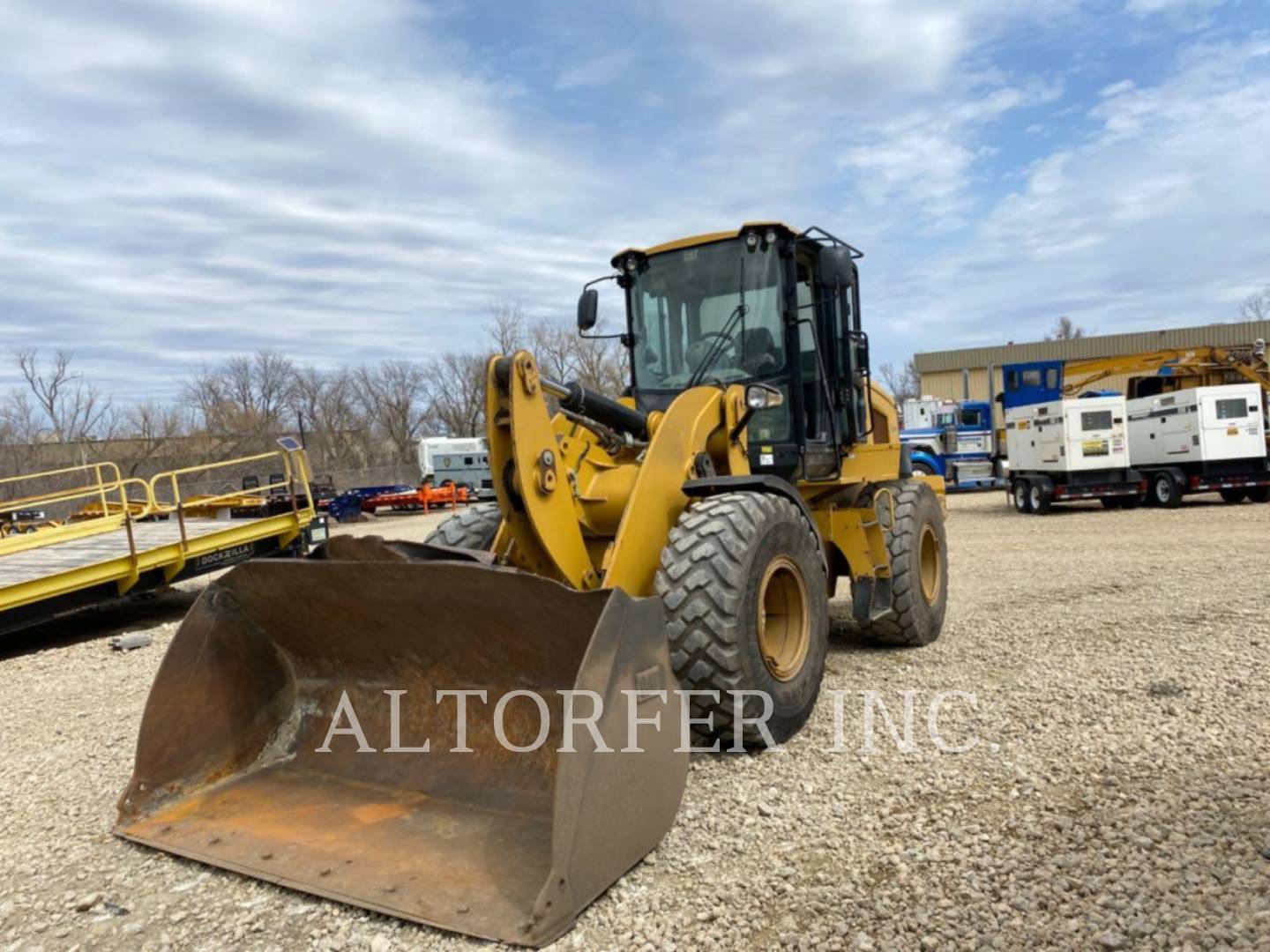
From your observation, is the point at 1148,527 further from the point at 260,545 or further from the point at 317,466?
the point at 317,466

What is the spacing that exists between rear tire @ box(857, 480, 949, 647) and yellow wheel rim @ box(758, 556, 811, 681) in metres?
1.75

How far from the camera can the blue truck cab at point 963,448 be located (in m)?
24.2

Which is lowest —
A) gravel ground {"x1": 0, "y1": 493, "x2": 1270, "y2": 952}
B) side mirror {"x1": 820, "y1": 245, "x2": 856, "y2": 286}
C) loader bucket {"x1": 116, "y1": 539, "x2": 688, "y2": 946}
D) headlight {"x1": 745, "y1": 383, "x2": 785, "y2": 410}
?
gravel ground {"x1": 0, "y1": 493, "x2": 1270, "y2": 952}

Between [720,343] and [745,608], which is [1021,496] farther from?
[745,608]

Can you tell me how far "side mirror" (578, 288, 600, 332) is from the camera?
18.6ft

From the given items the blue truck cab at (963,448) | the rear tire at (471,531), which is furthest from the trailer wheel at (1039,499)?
the rear tire at (471,531)

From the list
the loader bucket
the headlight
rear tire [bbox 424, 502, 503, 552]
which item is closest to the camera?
the loader bucket

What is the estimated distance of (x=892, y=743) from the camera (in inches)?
169

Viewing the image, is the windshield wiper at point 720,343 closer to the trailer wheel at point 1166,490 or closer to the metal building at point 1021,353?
the trailer wheel at point 1166,490

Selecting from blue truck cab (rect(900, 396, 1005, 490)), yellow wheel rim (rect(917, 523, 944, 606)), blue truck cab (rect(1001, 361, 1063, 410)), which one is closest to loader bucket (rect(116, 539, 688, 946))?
yellow wheel rim (rect(917, 523, 944, 606))

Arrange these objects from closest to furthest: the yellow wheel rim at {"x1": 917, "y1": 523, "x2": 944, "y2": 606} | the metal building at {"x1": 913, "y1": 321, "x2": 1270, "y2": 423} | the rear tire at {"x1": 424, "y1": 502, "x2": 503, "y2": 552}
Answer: the rear tire at {"x1": 424, "y1": 502, "x2": 503, "y2": 552} → the yellow wheel rim at {"x1": 917, "y1": 523, "x2": 944, "y2": 606} → the metal building at {"x1": 913, "y1": 321, "x2": 1270, "y2": 423}

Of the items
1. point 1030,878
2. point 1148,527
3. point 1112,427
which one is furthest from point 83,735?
point 1112,427

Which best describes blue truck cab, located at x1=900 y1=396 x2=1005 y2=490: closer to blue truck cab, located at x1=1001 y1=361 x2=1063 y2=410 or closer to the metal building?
blue truck cab, located at x1=1001 y1=361 x2=1063 y2=410

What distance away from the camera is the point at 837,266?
16.4 ft
